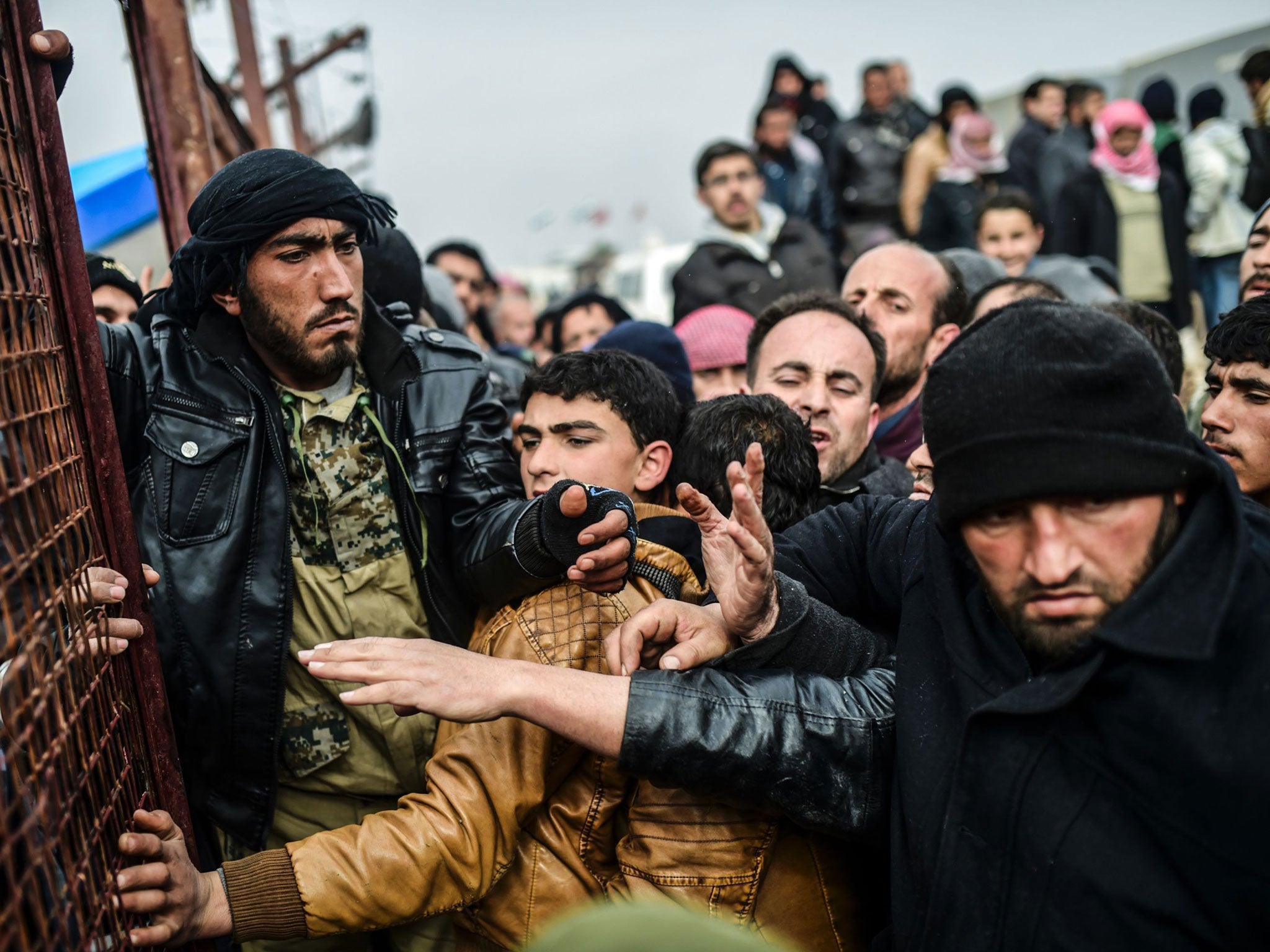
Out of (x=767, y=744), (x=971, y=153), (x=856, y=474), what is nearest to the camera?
(x=767, y=744)

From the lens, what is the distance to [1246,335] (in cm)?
257

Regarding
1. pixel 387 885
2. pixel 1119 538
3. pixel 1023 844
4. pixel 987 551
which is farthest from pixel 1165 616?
pixel 387 885

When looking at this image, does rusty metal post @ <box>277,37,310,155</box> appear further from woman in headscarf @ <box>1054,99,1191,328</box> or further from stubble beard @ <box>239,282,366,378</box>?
stubble beard @ <box>239,282,366,378</box>

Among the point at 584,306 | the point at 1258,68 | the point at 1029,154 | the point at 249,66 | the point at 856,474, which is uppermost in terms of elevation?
the point at 249,66

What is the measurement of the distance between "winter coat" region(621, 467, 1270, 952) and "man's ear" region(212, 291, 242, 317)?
152 centimetres

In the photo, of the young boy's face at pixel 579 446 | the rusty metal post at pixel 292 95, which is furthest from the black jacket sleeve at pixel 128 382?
the rusty metal post at pixel 292 95

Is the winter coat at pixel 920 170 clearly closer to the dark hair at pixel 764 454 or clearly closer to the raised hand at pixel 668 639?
the dark hair at pixel 764 454

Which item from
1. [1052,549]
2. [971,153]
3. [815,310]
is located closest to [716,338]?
[815,310]

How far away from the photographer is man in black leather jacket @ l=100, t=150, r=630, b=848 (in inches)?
98.5

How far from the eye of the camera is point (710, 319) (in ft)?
16.4

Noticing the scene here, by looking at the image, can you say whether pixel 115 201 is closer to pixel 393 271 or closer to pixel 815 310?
pixel 393 271

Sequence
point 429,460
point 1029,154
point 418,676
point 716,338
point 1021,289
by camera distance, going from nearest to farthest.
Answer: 1. point 418,676
2. point 429,460
3. point 1021,289
4. point 716,338
5. point 1029,154

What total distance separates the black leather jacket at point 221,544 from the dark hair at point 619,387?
0.35 metres

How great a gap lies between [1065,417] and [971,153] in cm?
690
